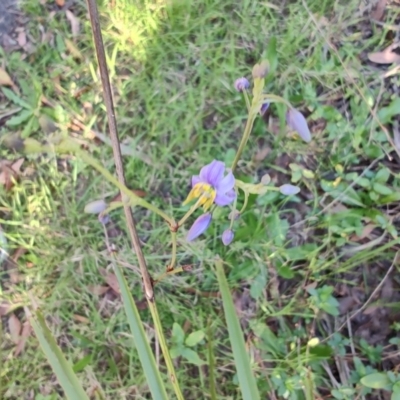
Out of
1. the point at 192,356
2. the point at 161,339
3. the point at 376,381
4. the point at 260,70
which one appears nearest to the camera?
the point at 260,70

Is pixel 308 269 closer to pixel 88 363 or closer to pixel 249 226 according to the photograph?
pixel 249 226

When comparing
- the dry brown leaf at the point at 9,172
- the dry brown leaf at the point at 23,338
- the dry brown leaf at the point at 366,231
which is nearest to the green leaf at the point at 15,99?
the dry brown leaf at the point at 9,172

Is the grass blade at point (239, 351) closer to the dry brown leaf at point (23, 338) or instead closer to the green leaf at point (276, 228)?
the green leaf at point (276, 228)

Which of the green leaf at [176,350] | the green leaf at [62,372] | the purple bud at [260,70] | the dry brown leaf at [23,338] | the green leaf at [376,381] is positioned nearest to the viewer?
the purple bud at [260,70]

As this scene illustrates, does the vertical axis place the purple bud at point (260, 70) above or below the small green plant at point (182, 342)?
above

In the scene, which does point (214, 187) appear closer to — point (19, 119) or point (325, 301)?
point (325, 301)

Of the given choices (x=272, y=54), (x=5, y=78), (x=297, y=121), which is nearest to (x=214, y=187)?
(x=297, y=121)
